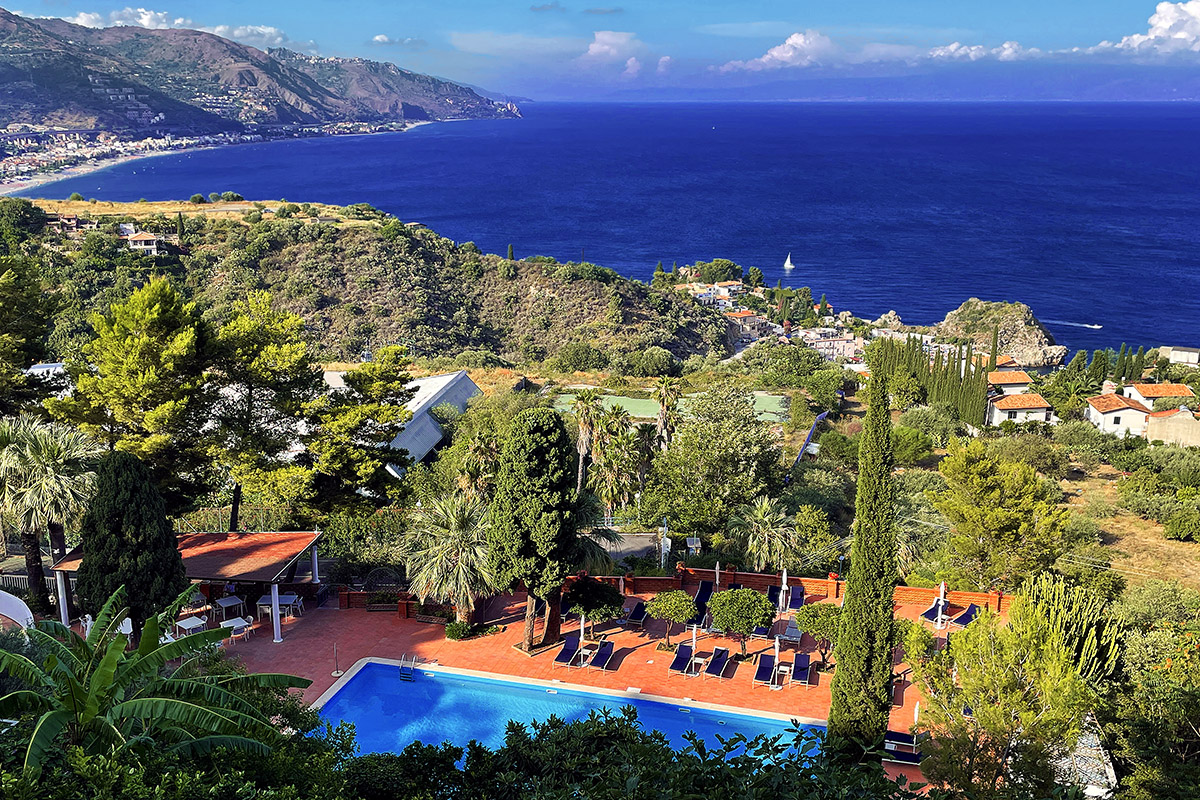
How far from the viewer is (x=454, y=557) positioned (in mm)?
17609

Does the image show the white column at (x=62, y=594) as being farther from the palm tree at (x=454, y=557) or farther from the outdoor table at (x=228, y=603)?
the palm tree at (x=454, y=557)

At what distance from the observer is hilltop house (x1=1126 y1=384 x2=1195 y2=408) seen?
5062cm

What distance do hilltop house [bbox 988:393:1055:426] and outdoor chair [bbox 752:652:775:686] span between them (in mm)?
36263

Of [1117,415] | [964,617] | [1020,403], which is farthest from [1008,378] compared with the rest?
[964,617]

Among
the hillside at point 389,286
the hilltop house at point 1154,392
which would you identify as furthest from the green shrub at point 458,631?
the hilltop house at point 1154,392

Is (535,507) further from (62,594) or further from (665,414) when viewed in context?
(665,414)

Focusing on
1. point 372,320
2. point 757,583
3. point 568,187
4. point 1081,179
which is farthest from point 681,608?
point 1081,179

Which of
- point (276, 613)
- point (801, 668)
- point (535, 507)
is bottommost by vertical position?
point (801, 668)

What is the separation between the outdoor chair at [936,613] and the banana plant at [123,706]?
13.9m

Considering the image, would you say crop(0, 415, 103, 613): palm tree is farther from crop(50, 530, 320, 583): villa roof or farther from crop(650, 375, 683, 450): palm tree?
crop(650, 375, 683, 450): palm tree

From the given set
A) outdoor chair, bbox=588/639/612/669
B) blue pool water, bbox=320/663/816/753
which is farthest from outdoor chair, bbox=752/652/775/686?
outdoor chair, bbox=588/639/612/669

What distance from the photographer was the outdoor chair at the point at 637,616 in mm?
18906

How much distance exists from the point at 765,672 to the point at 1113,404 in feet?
131

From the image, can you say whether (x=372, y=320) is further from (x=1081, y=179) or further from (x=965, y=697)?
(x=1081, y=179)
